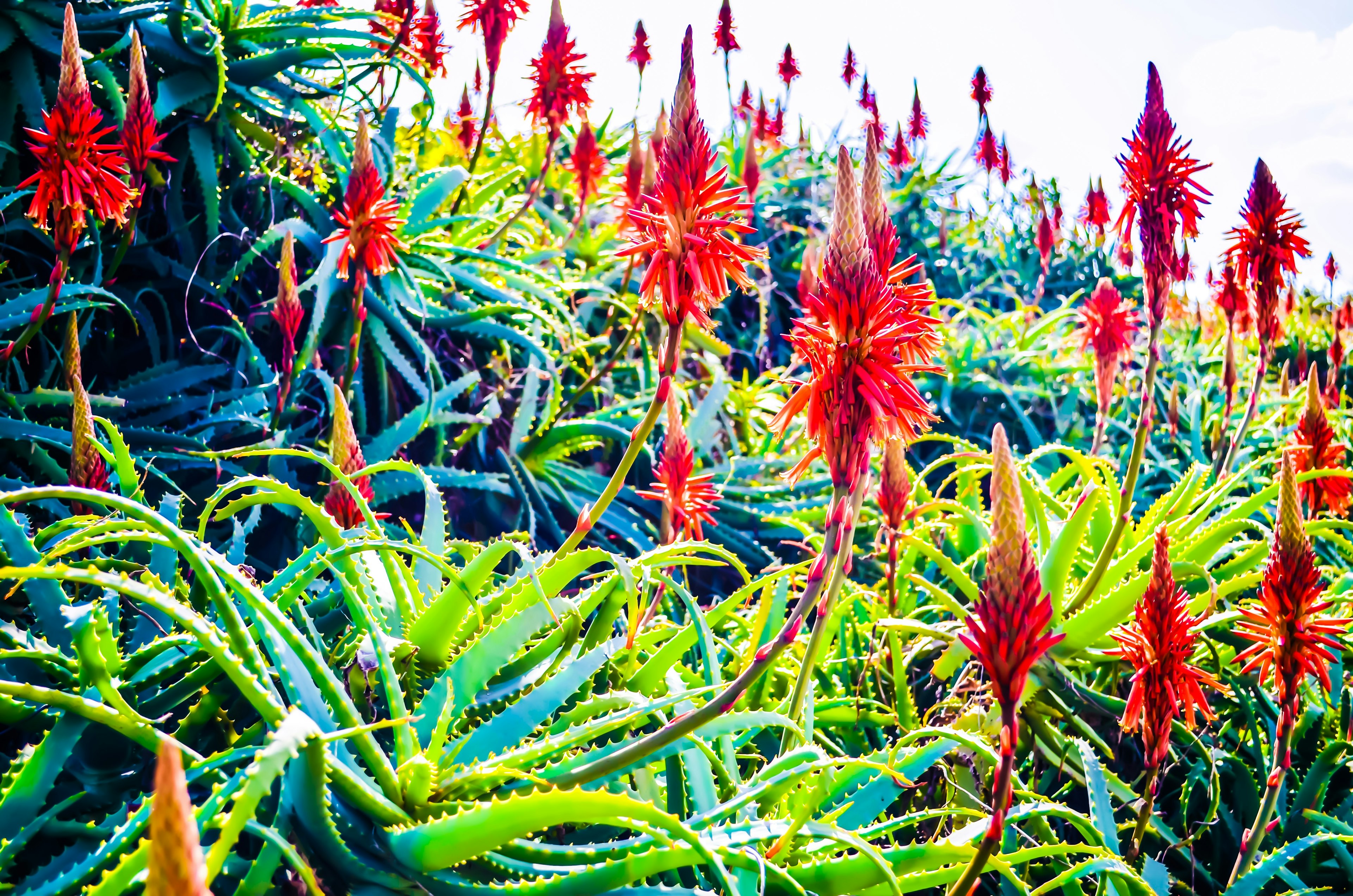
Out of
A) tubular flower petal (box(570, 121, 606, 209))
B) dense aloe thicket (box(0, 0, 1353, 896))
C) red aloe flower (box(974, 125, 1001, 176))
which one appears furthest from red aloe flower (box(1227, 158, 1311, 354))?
red aloe flower (box(974, 125, 1001, 176))

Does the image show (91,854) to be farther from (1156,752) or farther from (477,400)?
(477,400)

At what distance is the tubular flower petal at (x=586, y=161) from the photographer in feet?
10.2

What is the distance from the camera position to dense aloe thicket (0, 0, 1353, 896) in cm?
94

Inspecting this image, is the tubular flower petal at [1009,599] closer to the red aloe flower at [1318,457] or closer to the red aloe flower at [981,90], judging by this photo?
the red aloe flower at [1318,457]

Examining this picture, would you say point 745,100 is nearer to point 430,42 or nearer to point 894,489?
point 430,42

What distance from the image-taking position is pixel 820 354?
35.2 inches

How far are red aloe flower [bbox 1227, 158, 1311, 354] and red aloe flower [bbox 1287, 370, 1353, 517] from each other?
19 centimetres

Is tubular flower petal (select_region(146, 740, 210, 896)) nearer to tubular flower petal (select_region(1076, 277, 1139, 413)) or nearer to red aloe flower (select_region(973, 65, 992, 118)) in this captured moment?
tubular flower petal (select_region(1076, 277, 1139, 413))

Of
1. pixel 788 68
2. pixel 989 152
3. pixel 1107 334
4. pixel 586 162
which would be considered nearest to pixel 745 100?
pixel 788 68

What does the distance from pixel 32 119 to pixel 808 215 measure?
14.6ft

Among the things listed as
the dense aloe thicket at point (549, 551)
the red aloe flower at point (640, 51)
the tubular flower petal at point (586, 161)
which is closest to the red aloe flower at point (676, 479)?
the dense aloe thicket at point (549, 551)

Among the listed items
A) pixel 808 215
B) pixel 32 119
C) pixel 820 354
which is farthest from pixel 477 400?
pixel 808 215

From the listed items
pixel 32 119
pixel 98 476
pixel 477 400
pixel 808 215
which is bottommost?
pixel 98 476

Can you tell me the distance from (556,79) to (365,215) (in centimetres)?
126
